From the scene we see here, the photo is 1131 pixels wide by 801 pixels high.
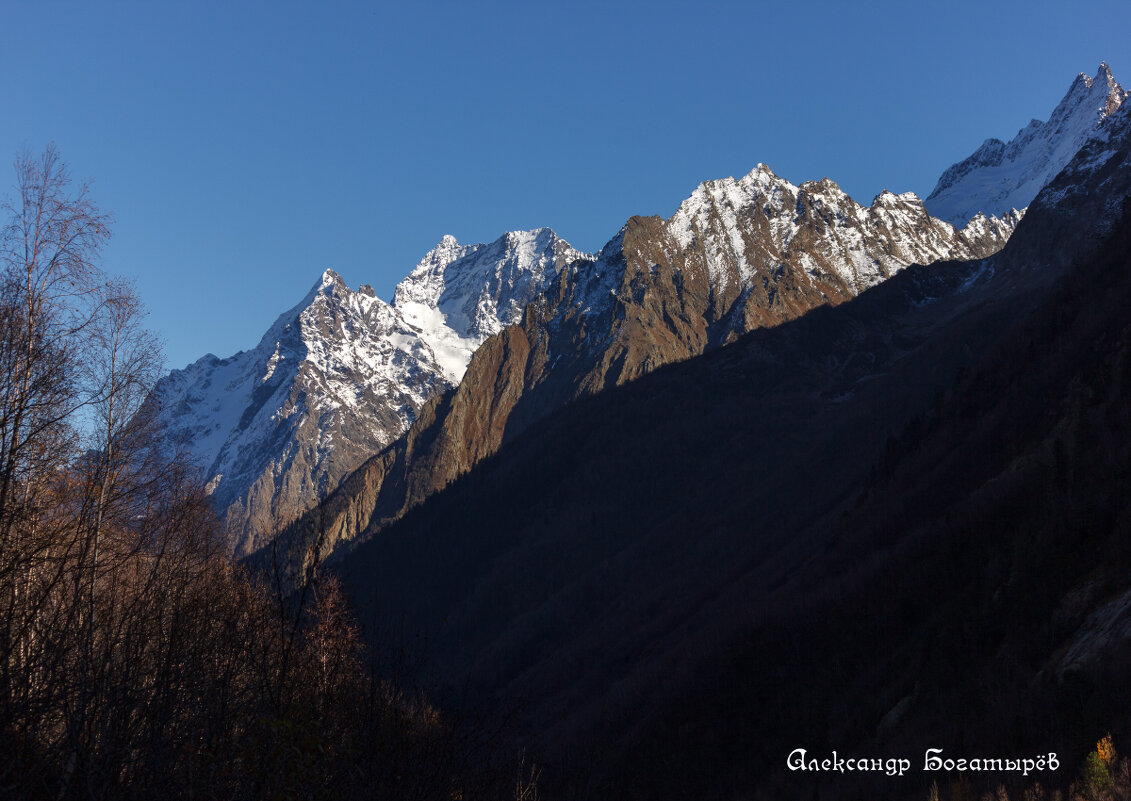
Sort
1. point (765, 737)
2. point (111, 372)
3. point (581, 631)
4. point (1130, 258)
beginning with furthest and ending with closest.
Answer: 1. point (581, 631)
2. point (1130, 258)
3. point (765, 737)
4. point (111, 372)

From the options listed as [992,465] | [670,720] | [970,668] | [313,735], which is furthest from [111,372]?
[992,465]

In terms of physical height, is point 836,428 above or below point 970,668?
above

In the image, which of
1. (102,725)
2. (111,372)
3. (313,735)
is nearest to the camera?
(102,725)

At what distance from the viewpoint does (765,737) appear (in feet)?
153

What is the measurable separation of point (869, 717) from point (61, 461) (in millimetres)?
36467

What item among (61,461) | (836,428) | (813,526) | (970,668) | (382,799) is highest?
(836,428)

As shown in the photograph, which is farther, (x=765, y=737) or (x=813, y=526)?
(x=813, y=526)

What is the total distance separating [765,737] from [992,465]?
86.3 ft

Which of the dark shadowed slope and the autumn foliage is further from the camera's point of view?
the dark shadowed slope

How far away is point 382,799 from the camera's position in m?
10.9

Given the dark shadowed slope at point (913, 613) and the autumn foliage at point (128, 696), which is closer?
the autumn foliage at point (128, 696)

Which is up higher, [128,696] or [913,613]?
[913,613]

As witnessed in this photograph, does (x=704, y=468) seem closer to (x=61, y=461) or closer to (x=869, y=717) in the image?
(x=869, y=717)

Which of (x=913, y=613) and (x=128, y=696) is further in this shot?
(x=913, y=613)
